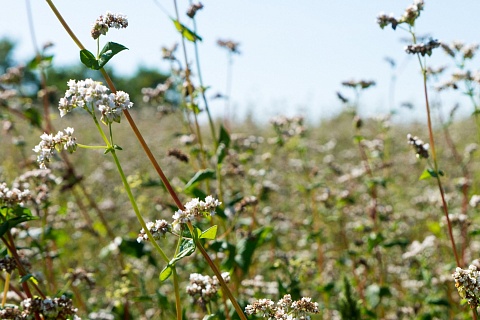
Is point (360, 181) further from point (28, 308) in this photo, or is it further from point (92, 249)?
point (28, 308)

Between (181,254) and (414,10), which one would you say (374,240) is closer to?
(414,10)

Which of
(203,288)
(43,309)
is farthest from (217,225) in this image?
(43,309)

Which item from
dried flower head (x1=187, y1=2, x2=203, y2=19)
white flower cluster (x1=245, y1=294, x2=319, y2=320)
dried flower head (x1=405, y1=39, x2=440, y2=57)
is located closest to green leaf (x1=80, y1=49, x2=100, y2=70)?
white flower cluster (x1=245, y1=294, x2=319, y2=320)

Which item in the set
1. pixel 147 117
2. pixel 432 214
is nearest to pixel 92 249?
pixel 432 214

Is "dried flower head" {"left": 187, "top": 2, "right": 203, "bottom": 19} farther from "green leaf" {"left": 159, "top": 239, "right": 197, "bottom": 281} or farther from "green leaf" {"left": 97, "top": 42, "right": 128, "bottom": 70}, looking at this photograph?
"green leaf" {"left": 159, "top": 239, "right": 197, "bottom": 281}

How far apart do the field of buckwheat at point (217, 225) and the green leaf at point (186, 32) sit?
21 millimetres

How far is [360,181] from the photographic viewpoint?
25.4 feet

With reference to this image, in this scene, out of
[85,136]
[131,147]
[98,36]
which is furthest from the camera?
[85,136]

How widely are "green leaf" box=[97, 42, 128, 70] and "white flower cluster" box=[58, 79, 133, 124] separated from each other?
0.46ft

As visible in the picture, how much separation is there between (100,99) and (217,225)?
101 centimetres

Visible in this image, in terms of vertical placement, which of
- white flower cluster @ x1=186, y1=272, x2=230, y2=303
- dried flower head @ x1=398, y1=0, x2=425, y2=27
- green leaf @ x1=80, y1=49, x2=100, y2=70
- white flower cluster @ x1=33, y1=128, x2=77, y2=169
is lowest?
white flower cluster @ x1=186, y1=272, x2=230, y2=303

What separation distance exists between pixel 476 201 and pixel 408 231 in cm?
305

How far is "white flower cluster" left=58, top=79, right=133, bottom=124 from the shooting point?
210cm

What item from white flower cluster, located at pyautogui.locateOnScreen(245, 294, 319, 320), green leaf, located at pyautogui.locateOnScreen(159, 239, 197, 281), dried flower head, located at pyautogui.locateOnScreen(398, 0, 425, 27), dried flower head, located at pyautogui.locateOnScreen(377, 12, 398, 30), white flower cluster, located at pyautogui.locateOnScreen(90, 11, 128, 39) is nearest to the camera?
green leaf, located at pyautogui.locateOnScreen(159, 239, 197, 281)
